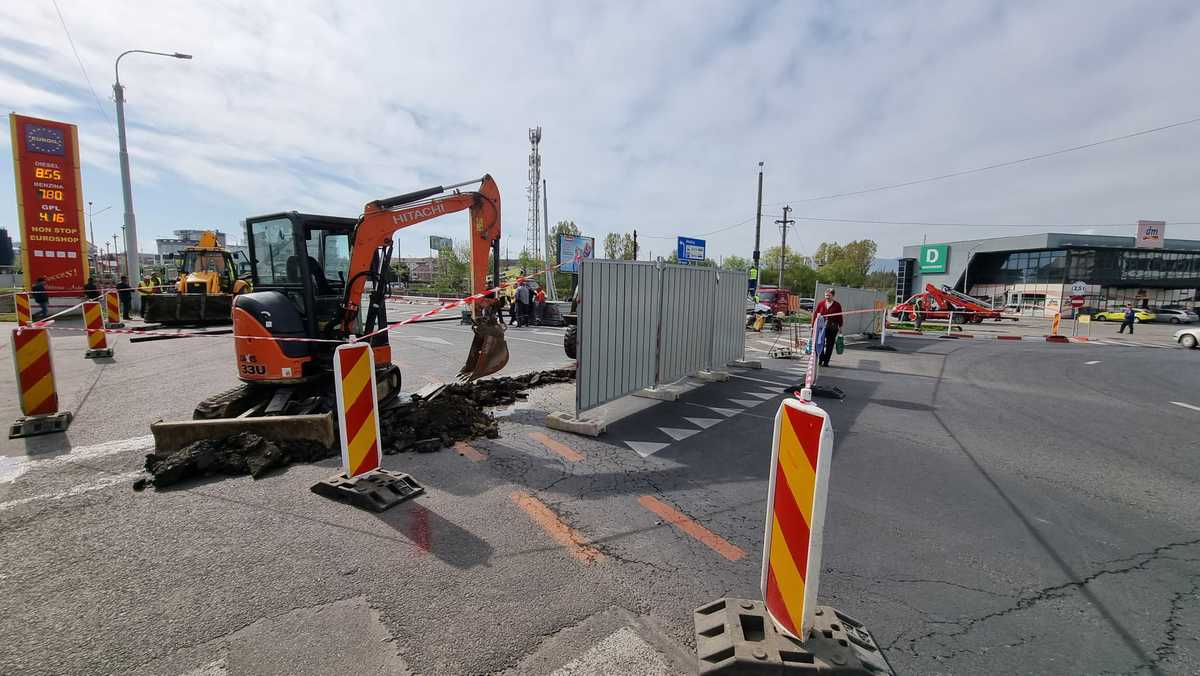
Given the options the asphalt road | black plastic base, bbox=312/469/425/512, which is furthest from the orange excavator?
black plastic base, bbox=312/469/425/512

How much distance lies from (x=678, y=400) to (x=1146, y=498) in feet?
16.1

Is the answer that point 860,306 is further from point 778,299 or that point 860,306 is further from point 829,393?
point 778,299

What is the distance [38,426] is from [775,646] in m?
7.84

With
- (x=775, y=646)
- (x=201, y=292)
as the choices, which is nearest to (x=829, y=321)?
(x=775, y=646)

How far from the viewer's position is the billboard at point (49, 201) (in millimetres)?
18391

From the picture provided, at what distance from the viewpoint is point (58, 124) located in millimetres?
18938

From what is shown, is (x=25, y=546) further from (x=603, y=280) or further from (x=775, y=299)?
(x=775, y=299)

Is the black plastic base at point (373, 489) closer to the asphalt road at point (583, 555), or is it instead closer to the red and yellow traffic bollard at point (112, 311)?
the asphalt road at point (583, 555)

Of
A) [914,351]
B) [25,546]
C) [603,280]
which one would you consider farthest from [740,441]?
[914,351]

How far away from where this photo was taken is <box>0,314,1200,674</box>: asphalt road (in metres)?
2.35

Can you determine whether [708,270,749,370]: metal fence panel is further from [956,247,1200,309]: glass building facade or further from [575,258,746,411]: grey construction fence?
[956,247,1200,309]: glass building facade

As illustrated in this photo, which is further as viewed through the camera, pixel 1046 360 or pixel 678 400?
pixel 1046 360

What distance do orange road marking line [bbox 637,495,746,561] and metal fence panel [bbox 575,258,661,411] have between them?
6.47 feet

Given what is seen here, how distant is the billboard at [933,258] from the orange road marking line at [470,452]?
6735 cm
